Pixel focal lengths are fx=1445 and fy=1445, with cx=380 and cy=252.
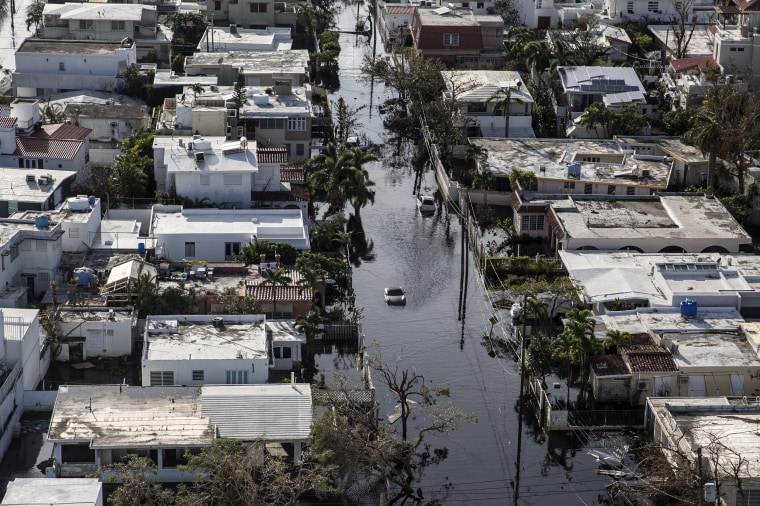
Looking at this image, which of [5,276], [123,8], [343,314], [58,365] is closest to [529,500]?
[343,314]

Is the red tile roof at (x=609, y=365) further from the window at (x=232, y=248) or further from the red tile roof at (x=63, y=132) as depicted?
the red tile roof at (x=63, y=132)

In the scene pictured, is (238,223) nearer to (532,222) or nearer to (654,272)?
(532,222)

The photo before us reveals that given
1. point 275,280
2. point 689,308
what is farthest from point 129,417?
point 689,308

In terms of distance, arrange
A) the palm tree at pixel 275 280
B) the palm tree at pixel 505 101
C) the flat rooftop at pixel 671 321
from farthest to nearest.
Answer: the palm tree at pixel 505 101, the palm tree at pixel 275 280, the flat rooftop at pixel 671 321

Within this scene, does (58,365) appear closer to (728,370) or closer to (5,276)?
(5,276)

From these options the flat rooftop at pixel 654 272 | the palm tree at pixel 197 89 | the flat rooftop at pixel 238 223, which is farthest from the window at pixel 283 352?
the palm tree at pixel 197 89

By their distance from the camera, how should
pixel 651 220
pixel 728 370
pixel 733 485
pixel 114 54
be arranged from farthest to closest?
pixel 114 54 < pixel 651 220 < pixel 728 370 < pixel 733 485
